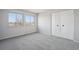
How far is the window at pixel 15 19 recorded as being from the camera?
5.04 metres

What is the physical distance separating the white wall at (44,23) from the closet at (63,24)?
0.51 meters

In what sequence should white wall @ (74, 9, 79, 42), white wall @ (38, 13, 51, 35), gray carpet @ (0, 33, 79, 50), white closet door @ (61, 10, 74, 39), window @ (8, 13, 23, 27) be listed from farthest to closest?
white wall @ (38, 13, 51, 35) < window @ (8, 13, 23, 27) < white closet door @ (61, 10, 74, 39) < white wall @ (74, 9, 79, 42) < gray carpet @ (0, 33, 79, 50)

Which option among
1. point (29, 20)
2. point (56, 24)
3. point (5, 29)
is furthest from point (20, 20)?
point (56, 24)

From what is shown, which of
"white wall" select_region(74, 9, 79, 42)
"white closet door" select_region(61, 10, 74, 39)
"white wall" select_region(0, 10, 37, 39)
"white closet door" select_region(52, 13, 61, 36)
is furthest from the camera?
"white closet door" select_region(52, 13, 61, 36)

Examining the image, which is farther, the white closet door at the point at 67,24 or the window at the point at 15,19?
the window at the point at 15,19

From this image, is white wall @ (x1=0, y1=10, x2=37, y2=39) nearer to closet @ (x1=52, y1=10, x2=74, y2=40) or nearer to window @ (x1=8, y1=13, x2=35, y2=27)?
window @ (x1=8, y1=13, x2=35, y2=27)

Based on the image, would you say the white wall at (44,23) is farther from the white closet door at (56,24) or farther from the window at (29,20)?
the window at (29,20)

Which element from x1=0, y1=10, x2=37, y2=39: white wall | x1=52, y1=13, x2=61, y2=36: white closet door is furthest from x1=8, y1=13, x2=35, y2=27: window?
x1=52, y1=13, x2=61, y2=36: white closet door

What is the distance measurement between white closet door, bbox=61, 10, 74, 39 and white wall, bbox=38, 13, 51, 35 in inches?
54.2

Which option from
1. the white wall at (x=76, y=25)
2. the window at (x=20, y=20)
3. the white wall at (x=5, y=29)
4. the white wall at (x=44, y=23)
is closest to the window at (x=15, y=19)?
the window at (x=20, y=20)

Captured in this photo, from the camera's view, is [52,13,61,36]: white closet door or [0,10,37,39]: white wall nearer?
[0,10,37,39]: white wall

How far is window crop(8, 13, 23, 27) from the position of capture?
504 centimetres
